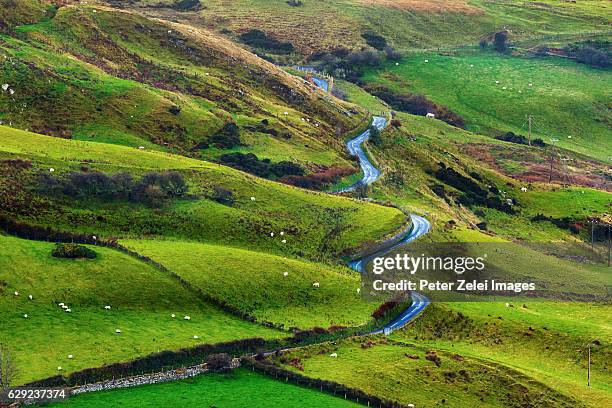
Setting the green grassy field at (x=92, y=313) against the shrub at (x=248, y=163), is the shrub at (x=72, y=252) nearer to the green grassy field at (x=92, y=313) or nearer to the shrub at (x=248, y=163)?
the green grassy field at (x=92, y=313)

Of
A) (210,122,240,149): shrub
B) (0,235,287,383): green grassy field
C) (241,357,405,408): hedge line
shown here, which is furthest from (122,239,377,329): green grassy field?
(210,122,240,149): shrub

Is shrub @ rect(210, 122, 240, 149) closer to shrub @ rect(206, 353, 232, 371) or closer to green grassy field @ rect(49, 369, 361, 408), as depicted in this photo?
shrub @ rect(206, 353, 232, 371)

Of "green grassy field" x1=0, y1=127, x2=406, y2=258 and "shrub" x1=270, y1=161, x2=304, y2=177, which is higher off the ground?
"green grassy field" x1=0, y1=127, x2=406, y2=258

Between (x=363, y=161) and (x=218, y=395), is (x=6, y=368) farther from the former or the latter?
(x=363, y=161)

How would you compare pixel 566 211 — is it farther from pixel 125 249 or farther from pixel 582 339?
pixel 125 249

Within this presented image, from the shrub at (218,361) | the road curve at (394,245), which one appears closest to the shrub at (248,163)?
the road curve at (394,245)
